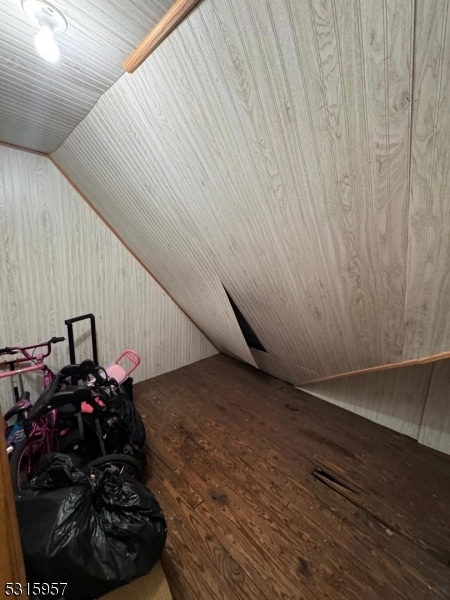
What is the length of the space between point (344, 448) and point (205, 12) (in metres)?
2.48

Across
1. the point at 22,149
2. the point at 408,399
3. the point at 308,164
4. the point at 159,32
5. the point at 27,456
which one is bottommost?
the point at 27,456

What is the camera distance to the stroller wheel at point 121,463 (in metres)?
1.43

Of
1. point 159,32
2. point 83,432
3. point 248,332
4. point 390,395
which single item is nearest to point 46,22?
point 159,32

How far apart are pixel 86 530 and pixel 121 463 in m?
0.59

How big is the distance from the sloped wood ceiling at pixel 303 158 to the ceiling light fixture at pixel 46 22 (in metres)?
0.27

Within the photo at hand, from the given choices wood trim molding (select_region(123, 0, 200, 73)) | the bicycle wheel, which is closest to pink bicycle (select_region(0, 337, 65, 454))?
the bicycle wheel

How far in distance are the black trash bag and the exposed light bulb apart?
1.60 m

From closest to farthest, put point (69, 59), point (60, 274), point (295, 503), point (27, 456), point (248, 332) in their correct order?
point (69, 59)
point (295, 503)
point (27, 456)
point (60, 274)
point (248, 332)

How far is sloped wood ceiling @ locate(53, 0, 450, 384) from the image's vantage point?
2.31 ft

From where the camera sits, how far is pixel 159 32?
2.92 ft

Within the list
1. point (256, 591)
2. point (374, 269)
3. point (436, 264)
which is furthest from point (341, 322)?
point (256, 591)

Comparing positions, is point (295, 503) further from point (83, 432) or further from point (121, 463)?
point (83, 432)

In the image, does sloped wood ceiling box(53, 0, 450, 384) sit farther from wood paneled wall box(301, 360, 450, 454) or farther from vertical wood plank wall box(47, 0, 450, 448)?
wood paneled wall box(301, 360, 450, 454)

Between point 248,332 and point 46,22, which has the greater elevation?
point 46,22
